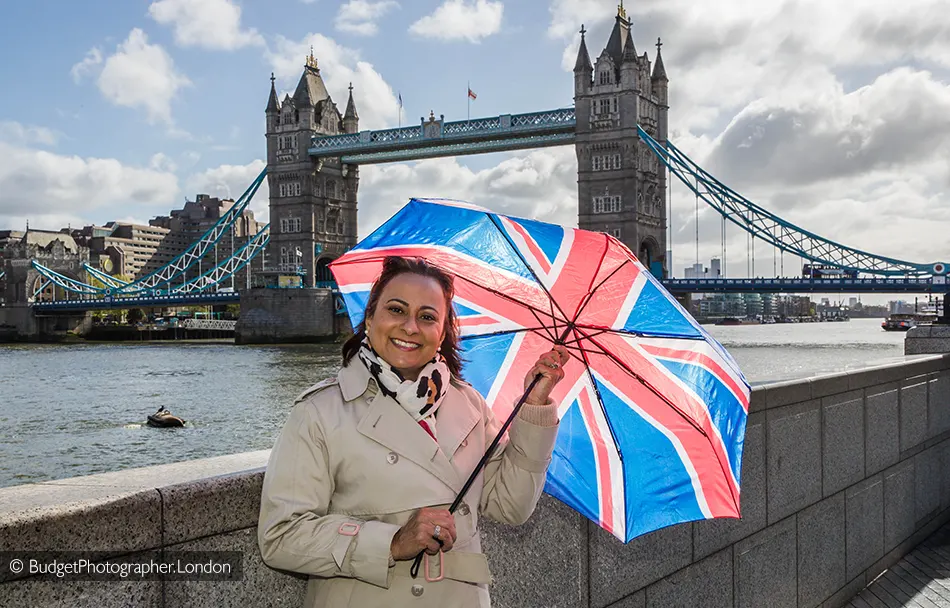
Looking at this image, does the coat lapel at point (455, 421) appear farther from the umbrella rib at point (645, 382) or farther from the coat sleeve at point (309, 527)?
the umbrella rib at point (645, 382)

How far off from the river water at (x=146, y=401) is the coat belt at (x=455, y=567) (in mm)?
2049

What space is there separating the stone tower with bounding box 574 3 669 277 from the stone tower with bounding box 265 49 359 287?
14.8 meters

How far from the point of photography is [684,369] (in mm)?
1884

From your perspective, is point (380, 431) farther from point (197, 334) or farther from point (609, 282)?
point (197, 334)

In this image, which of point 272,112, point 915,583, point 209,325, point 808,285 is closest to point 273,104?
point 272,112

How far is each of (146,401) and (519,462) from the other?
18.7 meters

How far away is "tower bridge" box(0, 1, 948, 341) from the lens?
42.2 metres

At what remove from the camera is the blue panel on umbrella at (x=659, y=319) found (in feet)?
6.15

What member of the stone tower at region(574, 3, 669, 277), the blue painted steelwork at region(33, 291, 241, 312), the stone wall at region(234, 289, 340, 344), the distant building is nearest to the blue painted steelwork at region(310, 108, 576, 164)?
the stone tower at region(574, 3, 669, 277)

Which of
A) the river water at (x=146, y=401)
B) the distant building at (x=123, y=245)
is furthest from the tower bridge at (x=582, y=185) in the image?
the distant building at (x=123, y=245)

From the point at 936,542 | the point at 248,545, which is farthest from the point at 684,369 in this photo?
the point at 936,542

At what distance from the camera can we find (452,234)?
1827 mm

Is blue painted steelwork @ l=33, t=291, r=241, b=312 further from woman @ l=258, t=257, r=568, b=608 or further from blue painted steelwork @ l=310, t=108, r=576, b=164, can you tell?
woman @ l=258, t=257, r=568, b=608

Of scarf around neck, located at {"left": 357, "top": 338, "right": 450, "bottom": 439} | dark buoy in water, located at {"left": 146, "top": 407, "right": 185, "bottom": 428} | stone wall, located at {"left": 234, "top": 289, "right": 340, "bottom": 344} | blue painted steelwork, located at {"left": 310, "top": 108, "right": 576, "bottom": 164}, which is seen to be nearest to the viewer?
scarf around neck, located at {"left": 357, "top": 338, "right": 450, "bottom": 439}
